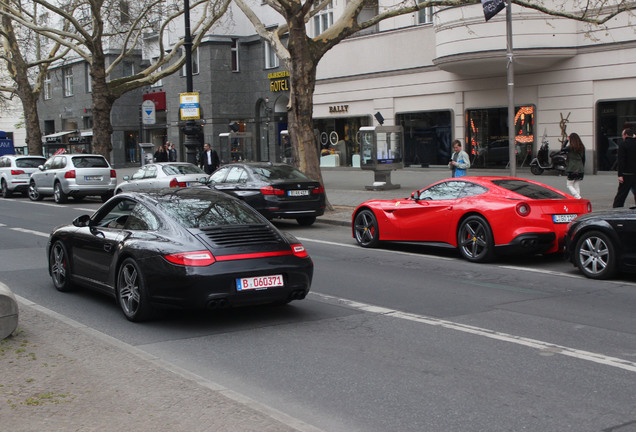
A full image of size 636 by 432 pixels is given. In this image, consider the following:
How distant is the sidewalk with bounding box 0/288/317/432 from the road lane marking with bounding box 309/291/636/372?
286 cm

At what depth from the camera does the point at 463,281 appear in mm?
10000

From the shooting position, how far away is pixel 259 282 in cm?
730

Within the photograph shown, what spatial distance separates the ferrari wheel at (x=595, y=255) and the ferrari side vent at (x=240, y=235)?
4.68 m

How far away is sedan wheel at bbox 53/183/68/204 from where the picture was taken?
24875mm

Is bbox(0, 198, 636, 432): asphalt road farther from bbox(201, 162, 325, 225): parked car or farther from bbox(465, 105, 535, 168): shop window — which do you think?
bbox(465, 105, 535, 168): shop window

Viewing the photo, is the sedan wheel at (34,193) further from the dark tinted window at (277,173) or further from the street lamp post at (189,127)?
the dark tinted window at (277,173)

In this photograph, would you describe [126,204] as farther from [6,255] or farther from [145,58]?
[145,58]

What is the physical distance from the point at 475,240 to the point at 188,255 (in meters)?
5.84

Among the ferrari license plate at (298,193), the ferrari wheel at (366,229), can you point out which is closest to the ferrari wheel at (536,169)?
the ferrari license plate at (298,193)

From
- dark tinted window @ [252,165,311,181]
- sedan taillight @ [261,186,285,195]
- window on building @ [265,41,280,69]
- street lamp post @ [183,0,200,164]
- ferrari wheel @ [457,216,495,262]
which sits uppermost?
window on building @ [265,41,280,69]

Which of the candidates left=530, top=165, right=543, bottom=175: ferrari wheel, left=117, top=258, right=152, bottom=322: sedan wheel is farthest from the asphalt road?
left=530, top=165, right=543, bottom=175: ferrari wheel

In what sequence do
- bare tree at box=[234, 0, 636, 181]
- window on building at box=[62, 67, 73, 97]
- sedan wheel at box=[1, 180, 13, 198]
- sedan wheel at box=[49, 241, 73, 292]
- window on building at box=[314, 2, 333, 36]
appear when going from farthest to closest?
window on building at box=[62, 67, 73, 97] < window on building at box=[314, 2, 333, 36] < sedan wheel at box=[1, 180, 13, 198] < bare tree at box=[234, 0, 636, 181] < sedan wheel at box=[49, 241, 73, 292]

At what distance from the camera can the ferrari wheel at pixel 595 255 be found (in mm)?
9781

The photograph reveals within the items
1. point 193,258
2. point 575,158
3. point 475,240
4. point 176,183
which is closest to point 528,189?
point 475,240
